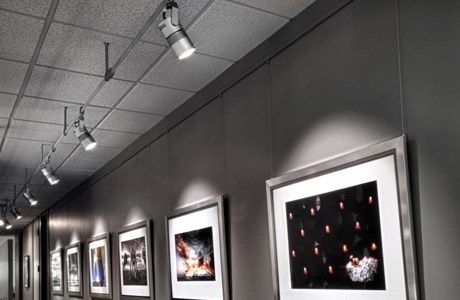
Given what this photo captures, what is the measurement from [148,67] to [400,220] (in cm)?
214

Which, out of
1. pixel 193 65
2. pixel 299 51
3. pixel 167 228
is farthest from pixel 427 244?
pixel 167 228

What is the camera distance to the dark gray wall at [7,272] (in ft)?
49.6

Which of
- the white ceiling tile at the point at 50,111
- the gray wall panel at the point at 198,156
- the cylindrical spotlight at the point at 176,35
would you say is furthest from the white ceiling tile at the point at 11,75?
the cylindrical spotlight at the point at 176,35

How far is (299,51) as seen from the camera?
2.84 m

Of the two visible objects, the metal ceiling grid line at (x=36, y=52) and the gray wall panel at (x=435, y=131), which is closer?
the gray wall panel at (x=435, y=131)

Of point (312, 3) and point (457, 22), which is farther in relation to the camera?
point (312, 3)

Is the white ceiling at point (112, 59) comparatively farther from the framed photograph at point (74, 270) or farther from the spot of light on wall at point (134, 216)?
the framed photograph at point (74, 270)

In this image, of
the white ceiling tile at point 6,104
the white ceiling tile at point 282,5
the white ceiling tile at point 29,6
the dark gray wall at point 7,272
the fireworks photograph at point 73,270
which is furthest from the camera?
the dark gray wall at point 7,272

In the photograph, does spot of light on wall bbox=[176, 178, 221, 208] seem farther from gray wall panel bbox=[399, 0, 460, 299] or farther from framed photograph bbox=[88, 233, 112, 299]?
framed photograph bbox=[88, 233, 112, 299]

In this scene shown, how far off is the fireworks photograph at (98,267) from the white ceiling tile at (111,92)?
8.87ft

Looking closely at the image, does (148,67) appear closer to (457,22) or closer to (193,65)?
(193,65)

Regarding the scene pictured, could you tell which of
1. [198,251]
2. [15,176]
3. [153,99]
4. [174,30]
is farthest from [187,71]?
[15,176]

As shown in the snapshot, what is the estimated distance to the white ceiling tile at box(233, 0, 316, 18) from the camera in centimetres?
268

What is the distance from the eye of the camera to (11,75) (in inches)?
137
